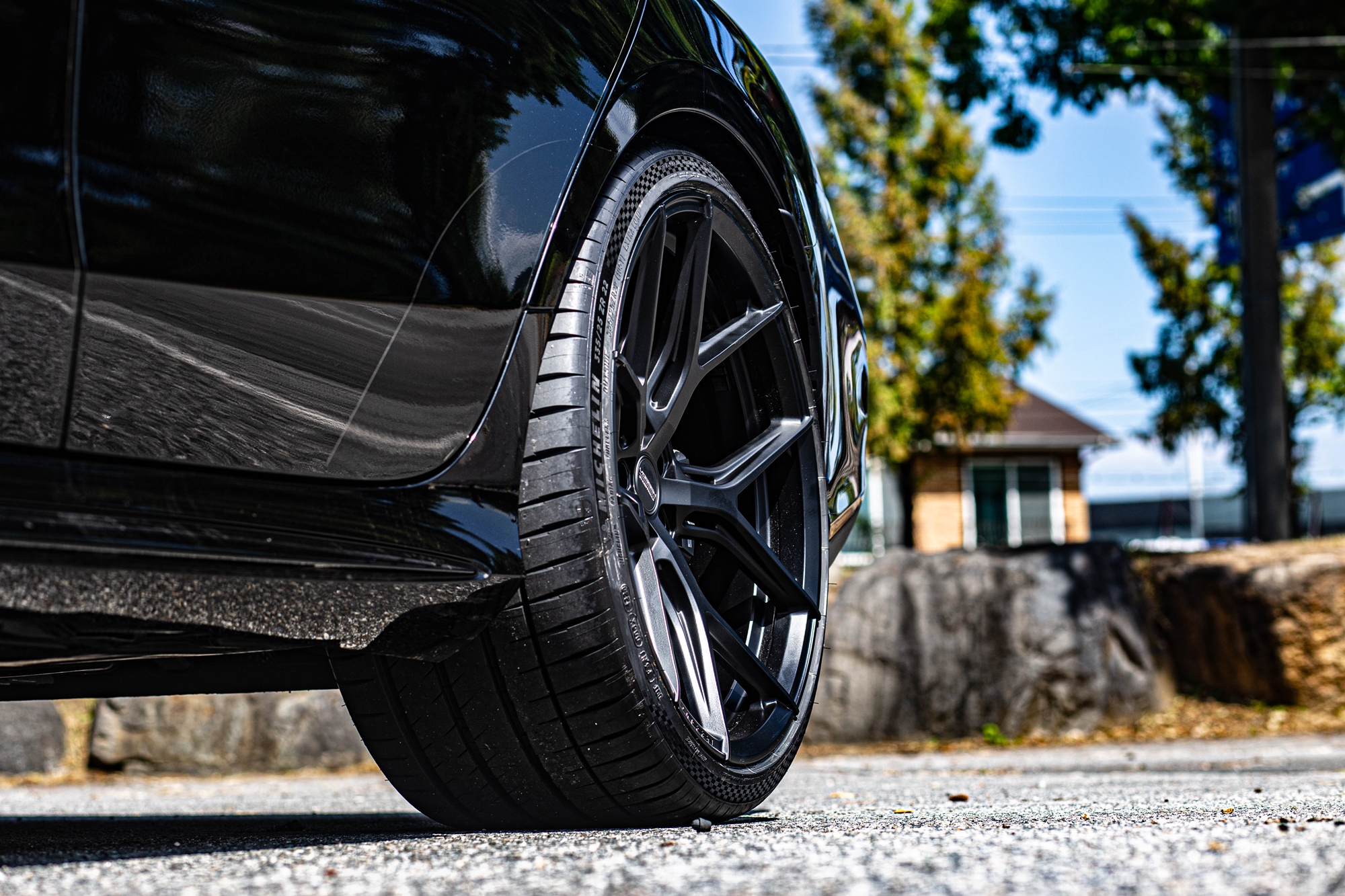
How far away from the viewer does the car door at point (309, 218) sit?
1.37 metres

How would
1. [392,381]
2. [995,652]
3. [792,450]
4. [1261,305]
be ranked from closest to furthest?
[392,381] < [792,450] < [995,652] < [1261,305]

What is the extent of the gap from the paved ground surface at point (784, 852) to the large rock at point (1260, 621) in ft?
14.5

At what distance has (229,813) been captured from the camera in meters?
3.36

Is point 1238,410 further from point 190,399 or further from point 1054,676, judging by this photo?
point 190,399

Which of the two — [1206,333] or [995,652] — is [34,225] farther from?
[1206,333]

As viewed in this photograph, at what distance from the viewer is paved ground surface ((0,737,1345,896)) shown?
1.20 m

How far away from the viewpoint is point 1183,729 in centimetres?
704

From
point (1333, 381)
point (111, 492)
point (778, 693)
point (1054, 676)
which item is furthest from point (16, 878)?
point (1333, 381)

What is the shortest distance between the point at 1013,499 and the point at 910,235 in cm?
913

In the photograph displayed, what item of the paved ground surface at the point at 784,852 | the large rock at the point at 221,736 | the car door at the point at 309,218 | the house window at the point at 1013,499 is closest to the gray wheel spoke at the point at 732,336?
the car door at the point at 309,218

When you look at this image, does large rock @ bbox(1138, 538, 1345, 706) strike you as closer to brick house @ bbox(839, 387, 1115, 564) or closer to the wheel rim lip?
the wheel rim lip

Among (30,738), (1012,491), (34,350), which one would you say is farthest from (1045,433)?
(34,350)

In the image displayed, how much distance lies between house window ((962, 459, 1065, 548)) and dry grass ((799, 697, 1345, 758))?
21.7 meters

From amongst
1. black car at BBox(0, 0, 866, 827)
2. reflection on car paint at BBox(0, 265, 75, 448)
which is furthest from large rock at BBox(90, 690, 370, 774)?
reflection on car paint at BBox(0, 265, 75, 448)
